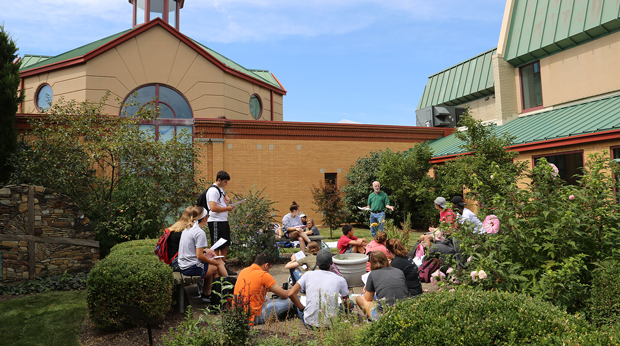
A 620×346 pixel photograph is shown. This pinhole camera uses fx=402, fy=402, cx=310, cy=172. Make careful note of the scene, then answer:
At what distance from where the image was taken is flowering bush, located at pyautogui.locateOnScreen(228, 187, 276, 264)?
9.22m

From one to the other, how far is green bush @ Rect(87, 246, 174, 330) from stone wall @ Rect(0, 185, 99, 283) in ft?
12.6

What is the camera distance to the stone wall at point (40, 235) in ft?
26.2

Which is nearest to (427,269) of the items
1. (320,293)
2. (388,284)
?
(388,284)

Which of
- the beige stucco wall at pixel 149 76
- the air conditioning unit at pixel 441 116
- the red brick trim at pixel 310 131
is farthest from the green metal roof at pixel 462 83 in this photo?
the beige stucco wall at pixel 149 76

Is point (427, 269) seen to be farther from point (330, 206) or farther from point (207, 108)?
point (207, 108)

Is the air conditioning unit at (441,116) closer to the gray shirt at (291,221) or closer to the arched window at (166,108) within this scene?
the gray shirt at (291,221)

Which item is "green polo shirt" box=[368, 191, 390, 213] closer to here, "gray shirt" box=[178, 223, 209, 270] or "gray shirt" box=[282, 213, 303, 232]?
"gray shirt" box=[282, 213, 303, 232]

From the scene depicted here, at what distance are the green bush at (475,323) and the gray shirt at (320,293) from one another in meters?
1.36

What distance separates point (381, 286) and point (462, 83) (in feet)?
65.4

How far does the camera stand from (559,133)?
1211 cm

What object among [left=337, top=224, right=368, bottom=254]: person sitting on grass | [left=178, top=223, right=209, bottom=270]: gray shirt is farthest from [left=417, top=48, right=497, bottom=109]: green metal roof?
[left=178, top=223, right=209, bottom=270]: gray shirt

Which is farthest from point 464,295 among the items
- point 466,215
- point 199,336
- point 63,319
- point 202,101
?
point 202,101

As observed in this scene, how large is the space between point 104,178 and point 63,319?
245 inches

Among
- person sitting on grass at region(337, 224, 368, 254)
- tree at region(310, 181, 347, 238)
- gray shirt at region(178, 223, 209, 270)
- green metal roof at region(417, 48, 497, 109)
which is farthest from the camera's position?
green metal roof at region(417, 48, 497, 109)
